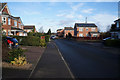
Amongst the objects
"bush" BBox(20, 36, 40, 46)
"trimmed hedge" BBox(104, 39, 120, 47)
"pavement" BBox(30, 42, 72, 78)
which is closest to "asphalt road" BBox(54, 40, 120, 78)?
"pavement" BBox(30, 42, 72, 78)

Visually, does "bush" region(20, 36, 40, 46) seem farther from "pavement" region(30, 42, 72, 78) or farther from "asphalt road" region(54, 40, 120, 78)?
"pavement" region(30, 42, 72, 78)

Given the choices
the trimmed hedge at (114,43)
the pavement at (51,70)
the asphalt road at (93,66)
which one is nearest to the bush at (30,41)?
the asphalt road at (93,66)

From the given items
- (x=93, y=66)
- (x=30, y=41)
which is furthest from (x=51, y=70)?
(x=30, y=41)

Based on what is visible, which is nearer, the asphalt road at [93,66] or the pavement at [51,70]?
the pavement at [51,70]

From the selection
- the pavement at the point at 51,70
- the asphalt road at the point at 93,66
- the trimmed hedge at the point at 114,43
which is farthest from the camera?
the trimmed hedge at the point at 114,43

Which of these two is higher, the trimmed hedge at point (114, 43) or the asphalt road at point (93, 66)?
the trimmed hedge at point (114, 43)

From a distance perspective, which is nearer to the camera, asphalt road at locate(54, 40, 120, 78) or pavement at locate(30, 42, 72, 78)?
pavement at locate(30, 42, 72, 78)

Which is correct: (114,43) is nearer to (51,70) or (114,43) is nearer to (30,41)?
(30,41)

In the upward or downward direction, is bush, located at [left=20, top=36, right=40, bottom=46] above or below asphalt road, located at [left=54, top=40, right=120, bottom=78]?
above

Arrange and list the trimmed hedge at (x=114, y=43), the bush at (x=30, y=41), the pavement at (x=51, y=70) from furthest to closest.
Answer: the trimmed hedge at (x=114, y=43), the bush at (x=30, y=41), the pavement at (x=51, y=70)

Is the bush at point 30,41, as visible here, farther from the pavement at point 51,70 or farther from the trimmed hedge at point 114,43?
the trimmed hedge at point 114,43

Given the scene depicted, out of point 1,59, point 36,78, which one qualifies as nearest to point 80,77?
point 36,78

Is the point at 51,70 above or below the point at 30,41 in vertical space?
below

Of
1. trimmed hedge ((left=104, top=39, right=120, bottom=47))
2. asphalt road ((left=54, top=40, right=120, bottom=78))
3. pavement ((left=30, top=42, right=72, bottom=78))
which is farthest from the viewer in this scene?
trimmed hedge ((left=104, top=39, right=120, bottom=47))
